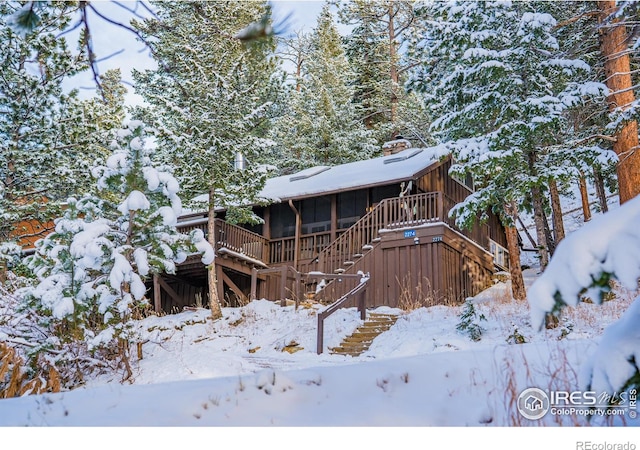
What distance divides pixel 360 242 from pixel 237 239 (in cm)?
371

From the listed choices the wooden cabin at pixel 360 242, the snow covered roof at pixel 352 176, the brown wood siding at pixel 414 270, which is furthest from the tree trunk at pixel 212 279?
the brown wood siding at pixel 414 270

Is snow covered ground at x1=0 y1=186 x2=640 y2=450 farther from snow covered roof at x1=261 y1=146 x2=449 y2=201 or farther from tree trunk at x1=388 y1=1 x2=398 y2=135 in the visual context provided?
tree trunk at x1=388 y1=1 x2=398 y2=135

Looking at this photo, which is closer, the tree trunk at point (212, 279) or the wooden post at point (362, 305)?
the wooden post at point (362, 305)

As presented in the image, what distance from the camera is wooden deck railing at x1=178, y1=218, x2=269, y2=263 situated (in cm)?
1670

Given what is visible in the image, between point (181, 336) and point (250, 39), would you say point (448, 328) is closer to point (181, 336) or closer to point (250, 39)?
point (181, 336)

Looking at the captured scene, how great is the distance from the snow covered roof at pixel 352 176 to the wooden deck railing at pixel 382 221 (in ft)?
2.43

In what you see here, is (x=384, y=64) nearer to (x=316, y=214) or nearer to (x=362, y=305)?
(x=316, y=214)

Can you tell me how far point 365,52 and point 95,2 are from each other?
1064 inches

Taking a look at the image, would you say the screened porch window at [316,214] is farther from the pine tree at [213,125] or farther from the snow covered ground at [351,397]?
the snow covered ground at [351,397]

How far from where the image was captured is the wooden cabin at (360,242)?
14508 millimetres

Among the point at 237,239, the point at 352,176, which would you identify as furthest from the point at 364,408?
the point at 352,176

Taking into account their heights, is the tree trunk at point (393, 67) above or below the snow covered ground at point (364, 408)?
above

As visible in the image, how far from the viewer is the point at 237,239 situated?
57.2 feet

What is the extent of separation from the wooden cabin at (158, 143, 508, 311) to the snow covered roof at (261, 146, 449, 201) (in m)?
0.04
